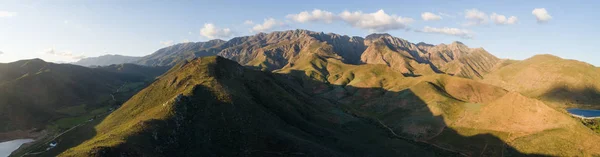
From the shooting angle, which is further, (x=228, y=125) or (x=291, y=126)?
(x=291, y=126)

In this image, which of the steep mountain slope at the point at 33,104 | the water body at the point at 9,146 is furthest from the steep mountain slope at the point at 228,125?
the steep mountain slope at the point at 33,104

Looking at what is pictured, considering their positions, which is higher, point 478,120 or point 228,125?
point 228,125

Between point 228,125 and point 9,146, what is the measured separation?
290 ft

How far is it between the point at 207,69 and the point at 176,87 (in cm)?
1284

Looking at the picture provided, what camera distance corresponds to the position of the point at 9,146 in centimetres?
11238

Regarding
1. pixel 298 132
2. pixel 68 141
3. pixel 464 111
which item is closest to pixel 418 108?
pixel 464 111

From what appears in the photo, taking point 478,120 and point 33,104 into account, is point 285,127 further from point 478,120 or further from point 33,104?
point 33,104

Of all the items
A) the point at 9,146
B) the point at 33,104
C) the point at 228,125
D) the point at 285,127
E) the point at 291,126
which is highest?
the point at 228,125

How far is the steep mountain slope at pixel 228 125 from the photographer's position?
2795 inches

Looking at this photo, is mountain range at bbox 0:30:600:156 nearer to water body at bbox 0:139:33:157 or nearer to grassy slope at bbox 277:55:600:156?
grassy slope at bbox 277:55:600:156

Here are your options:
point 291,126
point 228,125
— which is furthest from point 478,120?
point 228,125

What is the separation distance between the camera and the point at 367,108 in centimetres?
17238

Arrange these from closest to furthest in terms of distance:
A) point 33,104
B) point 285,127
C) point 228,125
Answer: point 228,125 → point 285,127 → point 33,104

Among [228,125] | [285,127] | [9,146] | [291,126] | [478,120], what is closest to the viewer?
[228,125]
